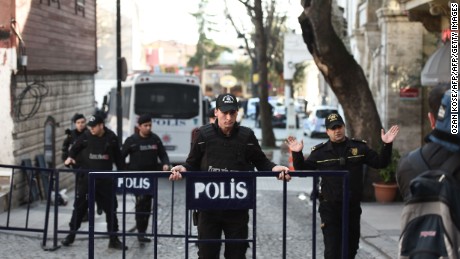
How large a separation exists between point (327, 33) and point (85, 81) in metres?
9.37

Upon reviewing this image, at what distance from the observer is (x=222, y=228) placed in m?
6.67

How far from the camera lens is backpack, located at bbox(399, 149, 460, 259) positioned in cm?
409

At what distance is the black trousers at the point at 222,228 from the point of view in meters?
6.54

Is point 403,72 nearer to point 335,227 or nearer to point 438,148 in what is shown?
point 335,227

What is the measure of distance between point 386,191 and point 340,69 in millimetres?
2529

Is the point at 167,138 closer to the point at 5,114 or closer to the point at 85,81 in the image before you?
the point at 85,81

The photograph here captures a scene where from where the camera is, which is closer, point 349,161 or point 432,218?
point 432,218

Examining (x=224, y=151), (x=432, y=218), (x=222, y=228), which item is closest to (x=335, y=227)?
(x=222, y=228)

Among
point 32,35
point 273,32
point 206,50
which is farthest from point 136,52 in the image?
point 32,35

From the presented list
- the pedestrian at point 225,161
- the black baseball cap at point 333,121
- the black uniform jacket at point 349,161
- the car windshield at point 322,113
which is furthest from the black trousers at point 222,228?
the car windshield at point 322,113

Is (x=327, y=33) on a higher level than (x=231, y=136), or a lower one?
higher

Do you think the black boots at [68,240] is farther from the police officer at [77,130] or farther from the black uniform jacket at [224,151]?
the black uniform jacket at [224,151]

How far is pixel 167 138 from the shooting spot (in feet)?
71.7

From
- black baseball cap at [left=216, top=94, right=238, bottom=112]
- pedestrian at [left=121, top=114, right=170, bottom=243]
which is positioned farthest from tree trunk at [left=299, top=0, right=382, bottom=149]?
black baseball cap at [left=216, top=94, right=238, bottom=112]
